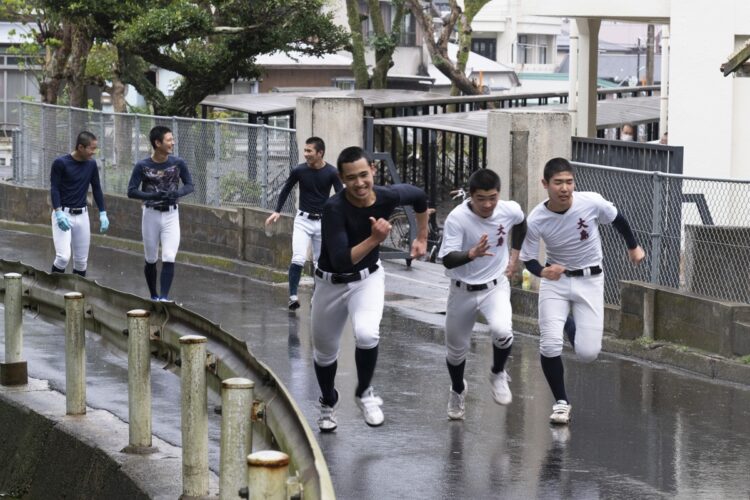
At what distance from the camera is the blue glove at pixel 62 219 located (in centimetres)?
1513

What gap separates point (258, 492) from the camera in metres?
4.99

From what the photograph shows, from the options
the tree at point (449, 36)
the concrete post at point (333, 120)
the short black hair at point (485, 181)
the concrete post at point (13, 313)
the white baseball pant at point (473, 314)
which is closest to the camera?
the short black hair at point (485, 181)

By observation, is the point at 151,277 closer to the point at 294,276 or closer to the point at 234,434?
the point at 294,276

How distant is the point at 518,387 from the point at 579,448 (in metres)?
2.35

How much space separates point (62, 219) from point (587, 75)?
1453 cm

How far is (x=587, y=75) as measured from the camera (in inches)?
1073

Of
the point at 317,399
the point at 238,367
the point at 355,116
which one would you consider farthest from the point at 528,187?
the point at 238,367

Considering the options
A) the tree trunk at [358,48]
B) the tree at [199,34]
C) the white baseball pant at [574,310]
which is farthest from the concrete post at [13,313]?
the tree trunk at [358,48]

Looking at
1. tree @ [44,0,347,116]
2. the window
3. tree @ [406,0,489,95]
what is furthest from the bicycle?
the window

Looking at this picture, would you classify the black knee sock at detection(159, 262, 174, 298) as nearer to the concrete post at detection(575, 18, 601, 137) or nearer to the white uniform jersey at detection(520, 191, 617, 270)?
the white uniform jersey at detection(520, 191, 617, 270)

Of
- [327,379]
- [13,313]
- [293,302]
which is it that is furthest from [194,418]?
[293,302]

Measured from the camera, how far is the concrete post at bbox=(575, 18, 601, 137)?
88.8ft

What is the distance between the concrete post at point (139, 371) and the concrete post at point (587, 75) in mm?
19837

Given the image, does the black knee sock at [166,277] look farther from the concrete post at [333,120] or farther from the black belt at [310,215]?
the concrete post at [333,120]
